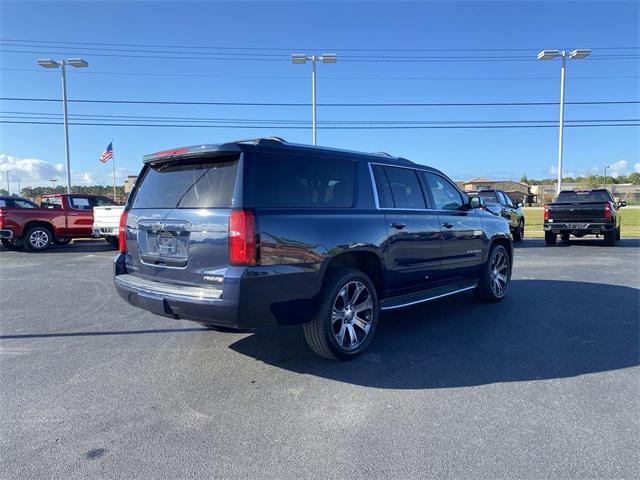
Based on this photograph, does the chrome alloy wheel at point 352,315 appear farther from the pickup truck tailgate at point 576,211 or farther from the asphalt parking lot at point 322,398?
the pickup truck tailgate at point 576,211

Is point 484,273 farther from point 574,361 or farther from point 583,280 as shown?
point 583,280

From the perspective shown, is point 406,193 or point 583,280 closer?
point 406,193

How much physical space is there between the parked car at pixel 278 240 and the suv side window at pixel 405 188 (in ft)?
0.06

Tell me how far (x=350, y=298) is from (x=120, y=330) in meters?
2.78

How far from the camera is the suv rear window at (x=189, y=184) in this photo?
3.77m

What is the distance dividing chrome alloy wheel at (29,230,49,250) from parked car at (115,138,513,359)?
440 inches

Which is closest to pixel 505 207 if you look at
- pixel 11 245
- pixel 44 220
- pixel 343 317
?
pixel 343 317

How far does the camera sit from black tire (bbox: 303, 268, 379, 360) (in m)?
4.04

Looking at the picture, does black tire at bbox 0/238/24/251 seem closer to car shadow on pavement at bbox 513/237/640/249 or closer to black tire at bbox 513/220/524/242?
car shadow on pavement at bbox 513/237/640/249

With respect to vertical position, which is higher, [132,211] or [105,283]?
[132,211]

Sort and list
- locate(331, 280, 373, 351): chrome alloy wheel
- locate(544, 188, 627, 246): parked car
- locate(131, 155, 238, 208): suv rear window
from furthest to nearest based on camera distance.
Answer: locate(544, 188, 627, 246): parked car, locate(331, 280, 373, 351): chrome alloy wheel, locate(131, 155, 238, 208): suv rear window

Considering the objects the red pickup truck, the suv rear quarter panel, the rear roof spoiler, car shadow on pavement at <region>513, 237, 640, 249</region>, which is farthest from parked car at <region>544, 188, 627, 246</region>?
the red pickup truck

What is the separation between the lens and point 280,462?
272 cm

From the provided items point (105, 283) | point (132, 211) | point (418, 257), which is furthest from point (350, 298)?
point (105, 283)
